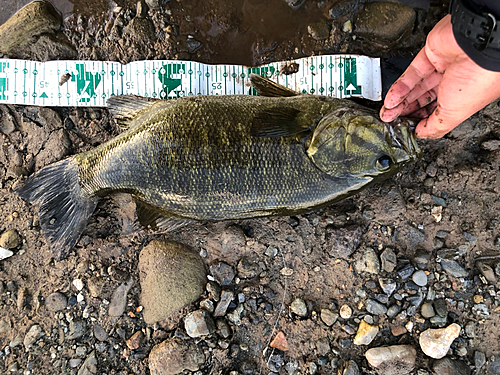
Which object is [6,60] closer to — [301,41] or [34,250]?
[34,250]

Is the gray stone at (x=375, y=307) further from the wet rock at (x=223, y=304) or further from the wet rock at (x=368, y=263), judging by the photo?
the wet rock at (x=223, y=304)

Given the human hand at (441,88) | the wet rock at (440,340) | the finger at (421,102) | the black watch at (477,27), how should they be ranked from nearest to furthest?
the black watch at (477,27)
the human hand at (441,88)
the finger at (421,102)
the wet rock at (440,340)

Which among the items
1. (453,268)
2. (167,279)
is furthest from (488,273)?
(167,279)

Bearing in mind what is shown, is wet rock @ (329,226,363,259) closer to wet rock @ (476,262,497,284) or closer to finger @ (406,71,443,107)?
wet rock @ (476,262,497,284)

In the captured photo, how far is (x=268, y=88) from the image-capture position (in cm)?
354

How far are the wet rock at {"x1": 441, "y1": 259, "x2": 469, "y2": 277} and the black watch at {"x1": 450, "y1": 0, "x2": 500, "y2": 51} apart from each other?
2.16m

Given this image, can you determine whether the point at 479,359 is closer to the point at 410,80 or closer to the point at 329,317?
the point at 329,317

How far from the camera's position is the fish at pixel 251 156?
9.98ft

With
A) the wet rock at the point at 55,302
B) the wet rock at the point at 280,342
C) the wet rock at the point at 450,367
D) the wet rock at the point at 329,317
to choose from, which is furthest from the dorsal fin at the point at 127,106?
the wet rock at the point at 450,367

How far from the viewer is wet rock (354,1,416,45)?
144 inches

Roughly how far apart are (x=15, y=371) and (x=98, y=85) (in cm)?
321

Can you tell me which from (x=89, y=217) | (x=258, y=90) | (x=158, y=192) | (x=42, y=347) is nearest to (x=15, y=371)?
(x=42, y=347)

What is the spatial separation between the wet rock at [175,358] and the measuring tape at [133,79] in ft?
8.89

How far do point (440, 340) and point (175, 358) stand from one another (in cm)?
272
